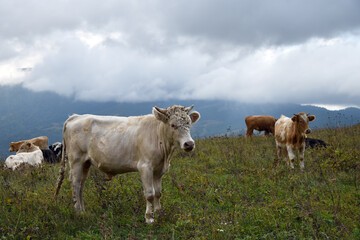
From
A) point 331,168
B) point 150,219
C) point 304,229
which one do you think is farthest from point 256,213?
point 331,168

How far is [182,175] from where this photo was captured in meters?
9.34

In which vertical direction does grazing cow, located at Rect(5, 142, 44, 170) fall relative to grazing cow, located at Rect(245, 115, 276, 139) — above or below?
below

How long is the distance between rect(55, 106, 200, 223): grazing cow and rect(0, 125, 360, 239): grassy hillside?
529 millimetres

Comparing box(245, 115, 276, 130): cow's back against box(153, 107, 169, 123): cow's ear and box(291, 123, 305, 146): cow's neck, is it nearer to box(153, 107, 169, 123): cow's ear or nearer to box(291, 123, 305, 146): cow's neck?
box(291, 123, 305, 146): cow's neck

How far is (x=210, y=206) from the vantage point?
22.4ft

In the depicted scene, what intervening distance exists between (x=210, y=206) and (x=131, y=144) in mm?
2270

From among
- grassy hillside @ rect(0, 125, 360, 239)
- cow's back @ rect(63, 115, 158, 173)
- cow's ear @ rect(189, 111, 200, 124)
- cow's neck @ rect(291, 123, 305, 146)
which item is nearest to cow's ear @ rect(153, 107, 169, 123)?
cow's back @ rect(63, 115, 158, 173)

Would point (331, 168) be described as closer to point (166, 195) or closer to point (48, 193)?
point (166, 195)

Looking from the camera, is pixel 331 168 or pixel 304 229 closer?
pixel 304 229

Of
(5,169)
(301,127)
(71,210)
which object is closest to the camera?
(71,210)

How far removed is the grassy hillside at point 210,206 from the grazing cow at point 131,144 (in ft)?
1.74

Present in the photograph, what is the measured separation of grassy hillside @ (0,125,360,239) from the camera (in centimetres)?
526

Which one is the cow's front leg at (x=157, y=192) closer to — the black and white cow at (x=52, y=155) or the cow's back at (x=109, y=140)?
the cow's back at (x=109, y=140)

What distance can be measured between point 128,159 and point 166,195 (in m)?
1.70
